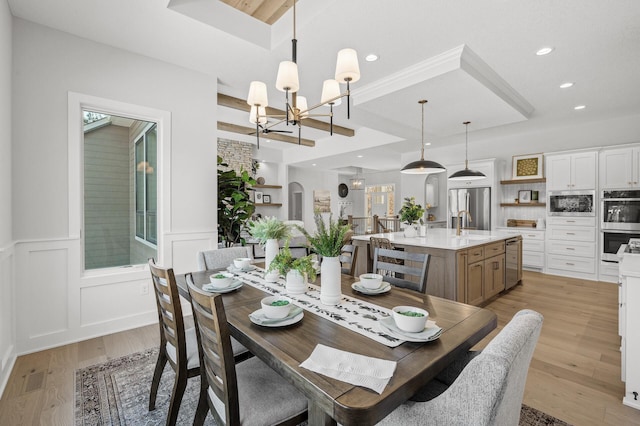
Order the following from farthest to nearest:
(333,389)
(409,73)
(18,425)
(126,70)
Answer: (409,73)
(126,70)
(18,425)
(333,389)

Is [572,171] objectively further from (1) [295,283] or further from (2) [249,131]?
(2) [249,131]

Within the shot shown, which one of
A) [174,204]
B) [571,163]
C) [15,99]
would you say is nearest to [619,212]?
[571,163]

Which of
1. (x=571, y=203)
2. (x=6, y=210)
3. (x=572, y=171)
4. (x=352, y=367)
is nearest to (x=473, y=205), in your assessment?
(x=571, y=203)

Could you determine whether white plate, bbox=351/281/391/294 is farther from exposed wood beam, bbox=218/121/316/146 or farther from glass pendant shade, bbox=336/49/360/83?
exposed wood beam, bbox=218/121/316/146

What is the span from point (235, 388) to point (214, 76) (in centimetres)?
354

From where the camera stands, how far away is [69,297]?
2863 mm

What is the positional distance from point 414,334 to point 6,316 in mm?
2988

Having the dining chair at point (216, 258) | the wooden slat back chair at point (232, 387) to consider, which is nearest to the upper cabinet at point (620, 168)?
the dining chair at point (216, 258)

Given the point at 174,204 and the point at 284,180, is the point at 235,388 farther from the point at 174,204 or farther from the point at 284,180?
the point at 284,180

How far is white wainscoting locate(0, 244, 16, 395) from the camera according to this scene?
2.18 meters

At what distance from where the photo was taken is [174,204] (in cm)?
346

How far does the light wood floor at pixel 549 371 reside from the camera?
1924 mm

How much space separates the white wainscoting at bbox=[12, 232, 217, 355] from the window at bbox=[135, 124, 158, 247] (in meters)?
0.25

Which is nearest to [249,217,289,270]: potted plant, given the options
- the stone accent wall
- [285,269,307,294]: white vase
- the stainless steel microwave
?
[285,269,307,294]: white vase
